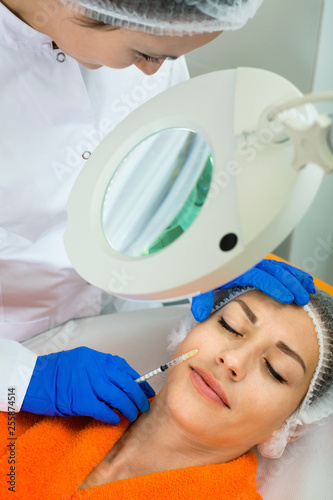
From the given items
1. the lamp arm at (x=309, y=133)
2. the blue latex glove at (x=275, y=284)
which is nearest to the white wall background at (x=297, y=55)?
the blue latex glove at (x=275, y=284)

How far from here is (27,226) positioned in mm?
1424

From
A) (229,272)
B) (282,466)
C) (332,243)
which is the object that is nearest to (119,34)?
(229,272)

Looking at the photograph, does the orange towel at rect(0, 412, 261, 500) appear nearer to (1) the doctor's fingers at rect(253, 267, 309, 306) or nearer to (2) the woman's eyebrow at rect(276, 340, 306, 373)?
(2) the woman's eyebrow at rect(276, 340, 306, 373)

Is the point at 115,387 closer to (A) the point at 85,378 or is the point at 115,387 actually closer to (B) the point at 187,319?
(A) the point at 85,378

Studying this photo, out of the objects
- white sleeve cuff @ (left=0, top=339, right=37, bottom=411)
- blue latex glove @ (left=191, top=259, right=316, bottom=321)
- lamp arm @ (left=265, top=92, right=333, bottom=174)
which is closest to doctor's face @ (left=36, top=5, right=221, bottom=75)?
lamp arm @ (left=265, top=92, right=333, bottom=174)

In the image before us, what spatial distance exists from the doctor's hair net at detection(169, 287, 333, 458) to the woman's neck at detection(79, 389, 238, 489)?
13cm

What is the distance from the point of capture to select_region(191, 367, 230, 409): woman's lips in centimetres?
121

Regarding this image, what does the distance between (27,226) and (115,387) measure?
51cm

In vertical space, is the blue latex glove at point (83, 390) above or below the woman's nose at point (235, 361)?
below

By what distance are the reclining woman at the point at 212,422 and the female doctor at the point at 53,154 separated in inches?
3.1

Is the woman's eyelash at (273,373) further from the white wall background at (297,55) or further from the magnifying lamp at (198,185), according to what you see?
the white wall background at (297,55)

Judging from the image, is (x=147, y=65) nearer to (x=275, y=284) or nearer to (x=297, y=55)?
(x=275, y=284)

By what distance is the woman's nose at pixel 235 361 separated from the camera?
1.21 meters

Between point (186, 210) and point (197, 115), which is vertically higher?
point (197, 115)
